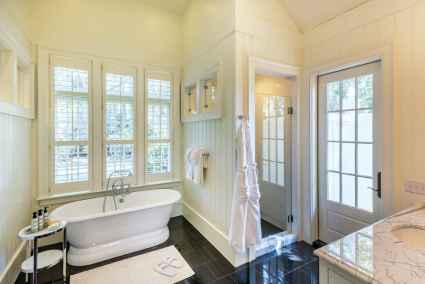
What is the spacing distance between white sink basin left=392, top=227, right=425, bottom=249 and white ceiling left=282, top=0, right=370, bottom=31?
2174 millimetres

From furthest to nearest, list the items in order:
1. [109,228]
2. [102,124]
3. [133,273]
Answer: [102,124], [109,228], [133,273]

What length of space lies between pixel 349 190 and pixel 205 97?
2.19 meters

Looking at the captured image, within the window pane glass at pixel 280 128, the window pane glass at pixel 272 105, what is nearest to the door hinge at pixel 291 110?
the window pane glass at pixel 280 128

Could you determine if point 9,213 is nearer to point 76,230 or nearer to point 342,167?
point 76,230

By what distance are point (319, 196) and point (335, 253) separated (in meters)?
1.88

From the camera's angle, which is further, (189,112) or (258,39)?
(189,112)

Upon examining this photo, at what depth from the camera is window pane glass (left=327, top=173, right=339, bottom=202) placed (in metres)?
2.54

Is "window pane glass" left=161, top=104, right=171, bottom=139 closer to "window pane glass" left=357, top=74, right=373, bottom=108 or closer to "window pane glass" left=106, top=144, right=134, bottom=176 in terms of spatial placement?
"window pane glass" left=106, top=144, right=134, bottom=176

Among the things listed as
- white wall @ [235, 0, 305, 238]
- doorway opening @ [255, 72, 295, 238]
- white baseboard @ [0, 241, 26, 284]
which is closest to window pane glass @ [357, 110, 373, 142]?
white wall @ [235, 0, 305, 238]

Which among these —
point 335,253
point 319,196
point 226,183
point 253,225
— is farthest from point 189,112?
point 335,253

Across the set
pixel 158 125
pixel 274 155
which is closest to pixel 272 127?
pixel 274 155

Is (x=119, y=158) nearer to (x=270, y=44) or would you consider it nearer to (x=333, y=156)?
(x=270, y=44)

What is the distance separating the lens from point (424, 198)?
1768mm

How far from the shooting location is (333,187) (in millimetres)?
2578
